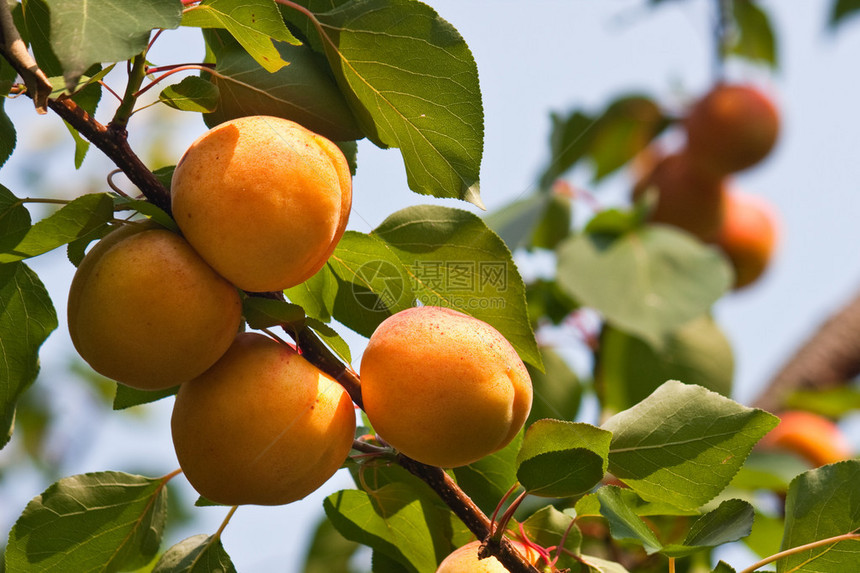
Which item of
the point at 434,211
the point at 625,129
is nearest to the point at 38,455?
the point at 625,129

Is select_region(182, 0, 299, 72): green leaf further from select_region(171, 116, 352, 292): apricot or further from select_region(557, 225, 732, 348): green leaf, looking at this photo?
select_region(557, 225, 732, 348): green leaf

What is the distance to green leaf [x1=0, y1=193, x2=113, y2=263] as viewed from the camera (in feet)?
1.87

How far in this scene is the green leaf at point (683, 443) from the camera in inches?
26.0

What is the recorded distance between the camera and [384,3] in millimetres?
649

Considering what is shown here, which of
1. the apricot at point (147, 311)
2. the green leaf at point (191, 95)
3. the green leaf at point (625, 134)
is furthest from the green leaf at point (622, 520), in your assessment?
the green leaf at point (625, 134)

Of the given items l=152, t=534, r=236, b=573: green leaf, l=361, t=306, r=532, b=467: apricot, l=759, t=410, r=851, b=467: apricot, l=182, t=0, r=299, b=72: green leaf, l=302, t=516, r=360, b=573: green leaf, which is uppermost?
l=182, t=0, r=299, b=72: green leaf

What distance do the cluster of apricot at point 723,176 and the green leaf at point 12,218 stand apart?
1.78 m

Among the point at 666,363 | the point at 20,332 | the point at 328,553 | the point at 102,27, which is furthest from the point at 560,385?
the point at 102,27

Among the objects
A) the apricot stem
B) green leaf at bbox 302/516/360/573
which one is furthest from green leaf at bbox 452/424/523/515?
green leaf at bbox 302/516/360/573

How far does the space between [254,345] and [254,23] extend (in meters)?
0.23

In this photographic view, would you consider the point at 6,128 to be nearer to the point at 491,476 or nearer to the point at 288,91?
the point at 288,91

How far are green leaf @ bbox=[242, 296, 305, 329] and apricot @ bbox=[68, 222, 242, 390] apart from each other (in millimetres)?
32

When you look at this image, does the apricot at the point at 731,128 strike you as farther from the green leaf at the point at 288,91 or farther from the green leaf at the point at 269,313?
the green leaf at the point at 269,313

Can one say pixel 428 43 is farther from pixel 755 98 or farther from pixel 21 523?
pixel 755 98
